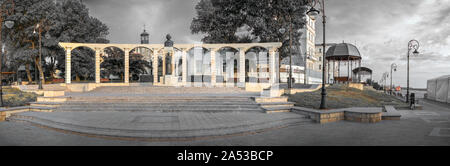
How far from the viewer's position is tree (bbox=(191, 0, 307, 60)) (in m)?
23.3

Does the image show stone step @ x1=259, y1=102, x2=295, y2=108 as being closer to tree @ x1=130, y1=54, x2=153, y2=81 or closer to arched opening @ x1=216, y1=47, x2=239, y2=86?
arched opening @ x1=216, y1=47, x2=239, y2=86

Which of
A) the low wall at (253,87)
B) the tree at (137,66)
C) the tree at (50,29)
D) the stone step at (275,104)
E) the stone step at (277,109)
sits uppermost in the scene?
the tree at (50,29)

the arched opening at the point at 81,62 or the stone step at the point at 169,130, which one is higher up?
the arched opening at the point at 81,62

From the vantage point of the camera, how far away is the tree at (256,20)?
918 inches

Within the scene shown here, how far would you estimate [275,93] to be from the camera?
563 inches

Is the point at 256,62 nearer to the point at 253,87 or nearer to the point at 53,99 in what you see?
the point at 253,87

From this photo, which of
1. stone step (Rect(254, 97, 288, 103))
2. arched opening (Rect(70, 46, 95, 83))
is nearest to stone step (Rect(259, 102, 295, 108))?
stone step (Rect(254, 97, 288, 103))

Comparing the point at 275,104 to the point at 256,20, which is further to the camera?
the point at 256,20

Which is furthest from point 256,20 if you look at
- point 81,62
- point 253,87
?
point 81,62

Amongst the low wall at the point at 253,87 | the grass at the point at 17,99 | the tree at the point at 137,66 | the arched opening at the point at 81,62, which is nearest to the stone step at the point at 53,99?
the grass at the point at 17,99

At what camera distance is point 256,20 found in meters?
23.2

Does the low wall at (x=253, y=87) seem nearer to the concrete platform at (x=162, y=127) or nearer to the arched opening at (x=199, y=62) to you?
the arched opening at (x=199, y=62)
